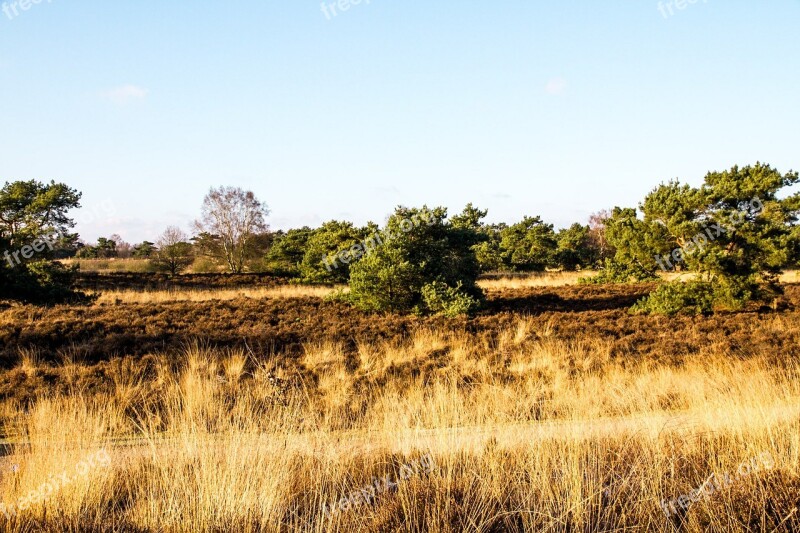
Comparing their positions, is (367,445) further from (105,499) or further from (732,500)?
(732,500)

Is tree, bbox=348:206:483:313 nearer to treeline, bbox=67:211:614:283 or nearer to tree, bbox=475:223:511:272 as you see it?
treeline, bbox=67:211:614:283

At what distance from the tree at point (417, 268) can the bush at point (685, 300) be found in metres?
5.98

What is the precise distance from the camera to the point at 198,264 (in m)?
49.0

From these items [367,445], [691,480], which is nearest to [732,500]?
[691,480]

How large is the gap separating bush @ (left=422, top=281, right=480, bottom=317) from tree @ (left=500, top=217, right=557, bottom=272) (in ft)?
115

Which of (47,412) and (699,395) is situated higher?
(47,412)

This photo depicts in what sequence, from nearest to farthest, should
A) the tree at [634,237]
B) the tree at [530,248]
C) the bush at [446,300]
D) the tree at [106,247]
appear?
the bush at [446,300] < the tree at [634,237] < the tree at [530,248] < the tree at [106,247]

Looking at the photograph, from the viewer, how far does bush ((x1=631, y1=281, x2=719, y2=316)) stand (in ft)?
59.2

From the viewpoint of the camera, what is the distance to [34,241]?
27.7 metres

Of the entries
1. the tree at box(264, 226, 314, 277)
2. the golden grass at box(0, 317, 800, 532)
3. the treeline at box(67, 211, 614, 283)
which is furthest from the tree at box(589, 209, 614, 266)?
the golden grass at box(0, 317, 800, 532)

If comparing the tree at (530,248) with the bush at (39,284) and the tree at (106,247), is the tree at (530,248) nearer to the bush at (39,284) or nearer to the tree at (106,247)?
the bush at (39,284)

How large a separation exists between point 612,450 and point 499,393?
2.76 meters

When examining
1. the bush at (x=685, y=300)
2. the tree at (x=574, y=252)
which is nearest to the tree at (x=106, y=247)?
the tree at (x=574, y=252)

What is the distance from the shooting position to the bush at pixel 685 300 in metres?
18.0
